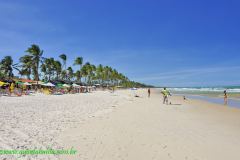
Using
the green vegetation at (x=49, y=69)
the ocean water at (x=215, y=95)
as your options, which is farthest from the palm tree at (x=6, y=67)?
the ocean water at (x=215, y=95)

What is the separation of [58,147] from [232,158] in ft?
14.5

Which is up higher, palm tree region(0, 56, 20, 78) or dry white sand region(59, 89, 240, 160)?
palm tree region(0, 56, 20, 78)

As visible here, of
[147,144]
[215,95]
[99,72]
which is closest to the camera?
[147,144]

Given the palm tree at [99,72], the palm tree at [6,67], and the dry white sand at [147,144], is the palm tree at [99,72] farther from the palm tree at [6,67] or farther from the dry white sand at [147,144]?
the dry white sand at [147,144]

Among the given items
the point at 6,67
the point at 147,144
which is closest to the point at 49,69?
the point at 6,67

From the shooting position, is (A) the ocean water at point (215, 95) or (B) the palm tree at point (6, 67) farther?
(B) the palm tree at point (6, 67)

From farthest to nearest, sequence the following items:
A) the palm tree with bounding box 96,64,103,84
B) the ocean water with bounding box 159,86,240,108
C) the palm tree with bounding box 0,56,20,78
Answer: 1. the palm tree with bounding box 96,64,103,84
2. the palm tree with bounding box 0,56,20,78
3. the ocean water with bounding box 159,86,240,108

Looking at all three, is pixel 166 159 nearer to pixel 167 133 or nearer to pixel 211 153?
pixel 211 153

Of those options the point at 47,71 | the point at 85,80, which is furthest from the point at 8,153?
the point at 85,80

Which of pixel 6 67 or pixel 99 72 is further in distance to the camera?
pixel 99 72

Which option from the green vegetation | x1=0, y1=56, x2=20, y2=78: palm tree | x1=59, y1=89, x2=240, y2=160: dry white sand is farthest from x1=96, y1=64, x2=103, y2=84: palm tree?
x1=59, y1=89, x2=240, y2=160: dry white sand

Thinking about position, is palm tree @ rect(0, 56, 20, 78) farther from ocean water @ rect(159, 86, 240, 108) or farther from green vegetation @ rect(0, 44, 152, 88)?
ocean water @ rect(159, 86, 240, 108)

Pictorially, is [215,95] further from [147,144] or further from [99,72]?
[99,72]

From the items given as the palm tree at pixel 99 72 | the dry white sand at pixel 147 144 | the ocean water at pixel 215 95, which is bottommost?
the dry white sand at pixel 147 144
